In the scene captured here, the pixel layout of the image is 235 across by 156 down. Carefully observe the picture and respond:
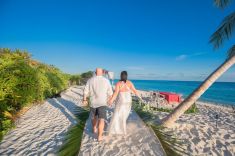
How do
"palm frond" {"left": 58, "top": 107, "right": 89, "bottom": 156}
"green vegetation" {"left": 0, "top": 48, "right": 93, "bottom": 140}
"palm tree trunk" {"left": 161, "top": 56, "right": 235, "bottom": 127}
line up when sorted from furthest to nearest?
"green vegetation" {"left": 0, "top": 48, "right": 93, "bottom": 140} < "palm tree trunk" {"left": 161, "top": 56, "right": 235, "bottom": 127} < "palm frond" {"left": 58, "top": 107, "right": 89, "bottom": 156}

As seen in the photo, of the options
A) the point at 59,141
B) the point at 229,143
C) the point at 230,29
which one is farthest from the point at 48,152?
the point at 230,29

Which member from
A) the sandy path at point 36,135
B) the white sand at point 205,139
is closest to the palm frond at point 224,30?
the white sand at point 205,139

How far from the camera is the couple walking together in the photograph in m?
5.11

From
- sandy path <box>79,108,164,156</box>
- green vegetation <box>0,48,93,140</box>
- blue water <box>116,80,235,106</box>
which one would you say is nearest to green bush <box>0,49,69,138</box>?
green vegetation <box>0,48,93,140</box>

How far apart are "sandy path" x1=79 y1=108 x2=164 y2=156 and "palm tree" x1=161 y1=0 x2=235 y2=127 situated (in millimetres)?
1097

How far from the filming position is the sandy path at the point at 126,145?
4.50m

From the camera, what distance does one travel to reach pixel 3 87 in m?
7.17

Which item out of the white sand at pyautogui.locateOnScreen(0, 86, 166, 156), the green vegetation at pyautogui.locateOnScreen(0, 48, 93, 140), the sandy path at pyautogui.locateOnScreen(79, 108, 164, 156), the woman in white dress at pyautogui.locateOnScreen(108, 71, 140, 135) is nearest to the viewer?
the sandy path at pyautogui.locateOnScreen(79, 108, 164, 156)

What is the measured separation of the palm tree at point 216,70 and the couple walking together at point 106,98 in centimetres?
177

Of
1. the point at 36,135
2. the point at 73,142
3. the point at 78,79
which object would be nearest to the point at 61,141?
the point at 73,142

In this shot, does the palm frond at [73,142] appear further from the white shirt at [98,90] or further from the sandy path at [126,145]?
the white shirt at [98,90]

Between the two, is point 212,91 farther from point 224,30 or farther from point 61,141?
point 61,141

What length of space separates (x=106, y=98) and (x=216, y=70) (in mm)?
3337

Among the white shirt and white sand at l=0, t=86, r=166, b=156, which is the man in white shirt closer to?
the white shirt
